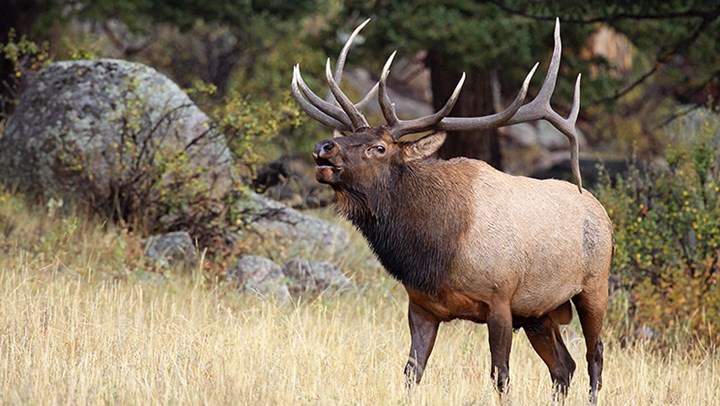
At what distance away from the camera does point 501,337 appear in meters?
6.36

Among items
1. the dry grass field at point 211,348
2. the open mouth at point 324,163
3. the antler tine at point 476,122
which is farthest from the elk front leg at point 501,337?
the open mouth at point 324,163

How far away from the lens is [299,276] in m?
9.86

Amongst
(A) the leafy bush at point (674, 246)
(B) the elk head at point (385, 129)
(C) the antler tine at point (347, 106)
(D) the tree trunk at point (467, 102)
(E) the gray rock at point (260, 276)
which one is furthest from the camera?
(D) the tree trunk at point (467, 102)

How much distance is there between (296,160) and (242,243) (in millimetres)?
9253

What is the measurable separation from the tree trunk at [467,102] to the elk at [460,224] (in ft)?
23.5

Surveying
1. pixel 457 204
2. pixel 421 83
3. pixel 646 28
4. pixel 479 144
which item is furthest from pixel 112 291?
pixel 421 83

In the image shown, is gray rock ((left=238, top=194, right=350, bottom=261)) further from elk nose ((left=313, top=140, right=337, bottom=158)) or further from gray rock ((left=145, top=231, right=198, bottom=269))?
elk nose ((left=313, top=140, right=337, bottom=158))

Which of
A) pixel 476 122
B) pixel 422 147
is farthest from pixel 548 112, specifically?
pixel 422 147

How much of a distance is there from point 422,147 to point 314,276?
329 cm

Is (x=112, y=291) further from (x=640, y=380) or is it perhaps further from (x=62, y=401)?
(x=640, y=380)

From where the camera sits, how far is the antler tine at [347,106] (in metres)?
6.73

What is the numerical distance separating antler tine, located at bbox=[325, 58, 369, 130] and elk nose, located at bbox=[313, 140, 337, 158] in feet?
1.40

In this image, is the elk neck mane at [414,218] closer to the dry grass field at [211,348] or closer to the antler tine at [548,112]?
the antler tine at [548,112]

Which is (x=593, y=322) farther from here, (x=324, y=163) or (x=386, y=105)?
(x=324, y=163)
